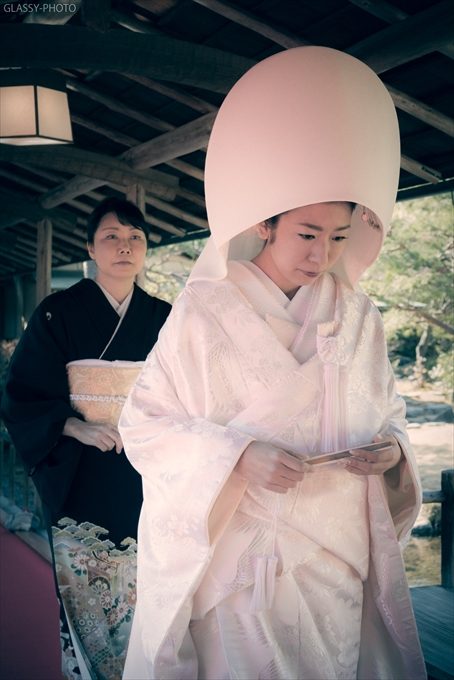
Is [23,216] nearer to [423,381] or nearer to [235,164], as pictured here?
[235,164]

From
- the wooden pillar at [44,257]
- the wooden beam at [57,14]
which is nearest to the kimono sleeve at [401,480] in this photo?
the wooden beam at [57,14]

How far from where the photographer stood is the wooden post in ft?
9.68

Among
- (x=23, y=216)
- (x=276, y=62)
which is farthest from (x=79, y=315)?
(x=23, y=216)

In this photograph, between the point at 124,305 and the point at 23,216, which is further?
the point at 23,216

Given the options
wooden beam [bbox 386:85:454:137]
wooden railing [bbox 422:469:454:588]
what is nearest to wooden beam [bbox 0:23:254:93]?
wooden beam [bbox 386:85:454:137]

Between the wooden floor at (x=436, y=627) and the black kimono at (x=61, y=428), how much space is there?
3.82ft

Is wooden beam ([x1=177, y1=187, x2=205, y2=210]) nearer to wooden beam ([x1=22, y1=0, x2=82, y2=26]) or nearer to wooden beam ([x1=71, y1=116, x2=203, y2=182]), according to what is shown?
wooden beam ([x1=71, y1=116, x2=203, y2=182])

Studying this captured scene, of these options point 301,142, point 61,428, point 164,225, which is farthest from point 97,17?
point 164,225

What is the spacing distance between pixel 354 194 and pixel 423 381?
12257 mm

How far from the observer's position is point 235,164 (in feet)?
5.29

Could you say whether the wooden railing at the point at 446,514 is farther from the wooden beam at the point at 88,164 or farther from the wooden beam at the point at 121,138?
the wooden beam at the point at 88,164

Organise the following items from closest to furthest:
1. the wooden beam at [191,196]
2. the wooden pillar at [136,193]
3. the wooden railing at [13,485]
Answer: the wooden pillar at [136,193]
the wooden beam at [191,196]
the wooden railing at [13,485]

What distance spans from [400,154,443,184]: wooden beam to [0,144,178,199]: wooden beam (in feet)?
8.12

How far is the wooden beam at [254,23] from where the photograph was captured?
137 inches
